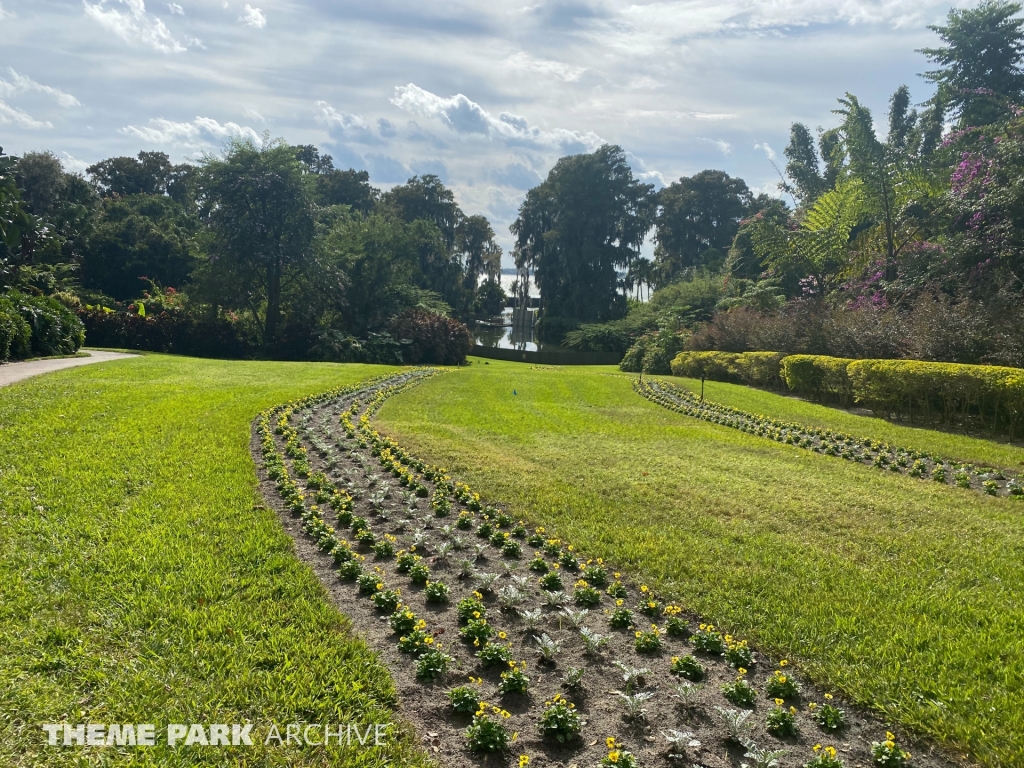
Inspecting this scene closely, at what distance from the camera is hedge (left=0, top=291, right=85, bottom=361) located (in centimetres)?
1345

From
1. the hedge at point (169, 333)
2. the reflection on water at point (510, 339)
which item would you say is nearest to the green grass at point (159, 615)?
the hedge at point (169, 333)

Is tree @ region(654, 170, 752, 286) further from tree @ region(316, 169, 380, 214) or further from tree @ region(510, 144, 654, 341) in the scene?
tree @ region(316, 169, 380, 214)

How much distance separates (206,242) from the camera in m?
26.4

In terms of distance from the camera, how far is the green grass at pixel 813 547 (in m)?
3.23

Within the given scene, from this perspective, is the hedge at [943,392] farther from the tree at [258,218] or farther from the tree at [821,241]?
the tree at [258,218]

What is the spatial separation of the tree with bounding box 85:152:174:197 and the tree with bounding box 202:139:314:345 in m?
33.0

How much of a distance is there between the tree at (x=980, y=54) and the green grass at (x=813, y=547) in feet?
83.3

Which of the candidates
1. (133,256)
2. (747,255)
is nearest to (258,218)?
(133,256)

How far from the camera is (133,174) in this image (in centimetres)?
5306

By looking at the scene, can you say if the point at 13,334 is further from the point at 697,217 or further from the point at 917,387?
the point at 697,217

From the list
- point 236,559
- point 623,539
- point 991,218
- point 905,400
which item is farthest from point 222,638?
point 991,218

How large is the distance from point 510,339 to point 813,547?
50507 mm

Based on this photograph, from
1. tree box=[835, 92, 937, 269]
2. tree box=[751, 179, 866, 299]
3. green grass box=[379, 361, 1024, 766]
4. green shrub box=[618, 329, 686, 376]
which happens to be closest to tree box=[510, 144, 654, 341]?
green shrub box=[618, 329, 686, 376]

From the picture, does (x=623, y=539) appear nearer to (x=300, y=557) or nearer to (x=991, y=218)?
(x=300, y=557)
